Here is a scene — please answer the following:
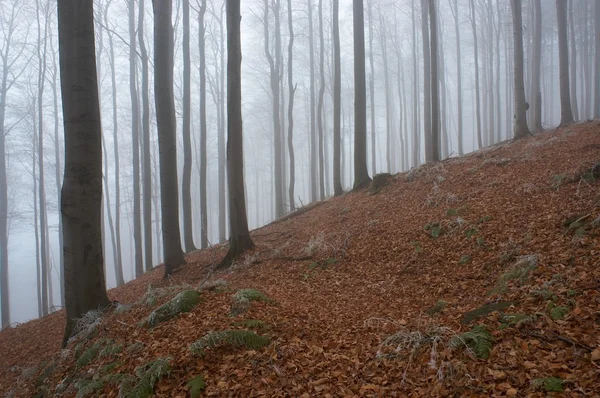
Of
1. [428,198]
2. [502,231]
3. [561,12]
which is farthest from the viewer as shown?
[561,12]

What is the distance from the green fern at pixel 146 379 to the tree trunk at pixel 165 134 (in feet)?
19.7

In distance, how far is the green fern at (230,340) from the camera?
A: 3.61m

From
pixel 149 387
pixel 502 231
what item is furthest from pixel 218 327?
pixel 502 231

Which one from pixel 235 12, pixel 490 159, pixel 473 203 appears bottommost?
pixel 473 203

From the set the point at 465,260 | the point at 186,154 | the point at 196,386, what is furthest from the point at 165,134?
the point at 465,260

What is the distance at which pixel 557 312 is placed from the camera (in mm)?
3195

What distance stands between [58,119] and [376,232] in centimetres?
2306

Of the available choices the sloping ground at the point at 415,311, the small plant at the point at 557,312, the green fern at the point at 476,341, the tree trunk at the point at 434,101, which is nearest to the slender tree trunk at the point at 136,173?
the sloping ground at the point at 415,311

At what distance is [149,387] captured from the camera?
10.6 ft

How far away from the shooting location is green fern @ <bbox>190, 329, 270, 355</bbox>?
3.61 m

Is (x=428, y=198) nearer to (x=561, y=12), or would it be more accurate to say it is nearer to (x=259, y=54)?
(x=561, y=12)

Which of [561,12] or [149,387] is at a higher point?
[561,12]

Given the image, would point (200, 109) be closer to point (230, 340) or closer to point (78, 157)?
point (78, 157)

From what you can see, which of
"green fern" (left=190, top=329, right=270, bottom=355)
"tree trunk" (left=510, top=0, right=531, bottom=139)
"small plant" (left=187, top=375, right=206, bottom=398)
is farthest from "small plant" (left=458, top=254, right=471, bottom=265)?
"tree trunk" (left=510, top=0, right=531, bottom=139)
